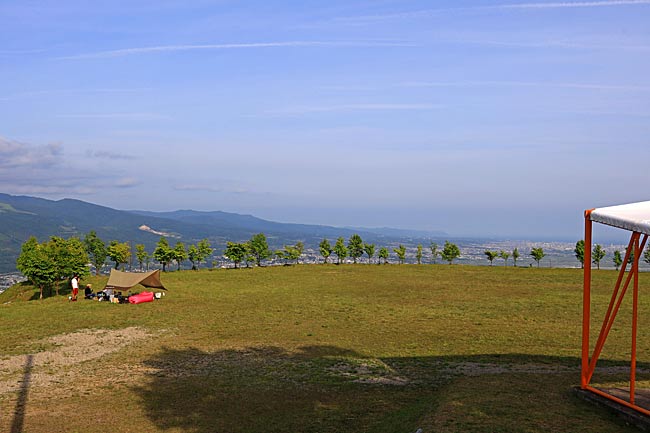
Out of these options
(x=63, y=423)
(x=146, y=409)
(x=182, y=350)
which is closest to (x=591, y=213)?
(x=146, y=409)

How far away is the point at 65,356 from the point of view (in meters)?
16.5

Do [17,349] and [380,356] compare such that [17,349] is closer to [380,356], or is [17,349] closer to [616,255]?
[380,356]

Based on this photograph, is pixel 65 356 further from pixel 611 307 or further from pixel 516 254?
pixel 516 254

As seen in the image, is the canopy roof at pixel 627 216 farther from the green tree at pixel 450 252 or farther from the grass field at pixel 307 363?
the green tree at pixel 450 252

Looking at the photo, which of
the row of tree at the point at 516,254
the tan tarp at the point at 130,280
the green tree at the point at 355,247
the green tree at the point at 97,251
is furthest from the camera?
the green tree at the point at 355,247

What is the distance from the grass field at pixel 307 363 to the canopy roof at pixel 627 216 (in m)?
3.51

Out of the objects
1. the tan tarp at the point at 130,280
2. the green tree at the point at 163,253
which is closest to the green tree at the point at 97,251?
the green tree at the point at 163,253

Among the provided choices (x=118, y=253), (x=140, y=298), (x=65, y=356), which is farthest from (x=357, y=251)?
(x=65, y=356)

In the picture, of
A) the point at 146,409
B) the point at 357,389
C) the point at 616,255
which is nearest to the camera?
the point at 146,409

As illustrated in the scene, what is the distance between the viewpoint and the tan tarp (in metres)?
27.8

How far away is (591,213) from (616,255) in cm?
4069

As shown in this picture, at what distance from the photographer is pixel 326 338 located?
18.8m

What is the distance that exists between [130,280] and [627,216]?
80.2 feet

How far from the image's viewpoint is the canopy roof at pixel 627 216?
30.3 ft
